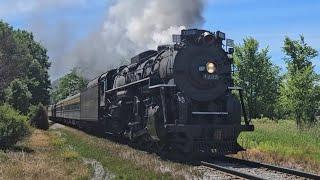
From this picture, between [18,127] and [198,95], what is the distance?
735 centimetres

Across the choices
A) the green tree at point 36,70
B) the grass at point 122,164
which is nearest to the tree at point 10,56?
the green tree at point 36,70

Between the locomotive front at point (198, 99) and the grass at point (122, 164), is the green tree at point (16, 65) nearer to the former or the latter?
the grass at point (122, 164)

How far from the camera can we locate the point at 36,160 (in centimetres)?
1434

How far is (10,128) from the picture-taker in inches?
722

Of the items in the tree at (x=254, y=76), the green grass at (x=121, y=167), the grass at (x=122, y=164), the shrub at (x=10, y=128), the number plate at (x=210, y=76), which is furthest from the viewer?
the tree at (x=254, y=76)

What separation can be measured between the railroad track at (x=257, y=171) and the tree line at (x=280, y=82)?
37588mm

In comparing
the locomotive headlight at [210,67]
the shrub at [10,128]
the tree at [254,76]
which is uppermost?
the tree at [254,76]

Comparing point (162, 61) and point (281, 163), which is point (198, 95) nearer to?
point (162, 61)

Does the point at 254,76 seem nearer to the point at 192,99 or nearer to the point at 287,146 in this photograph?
the point at 287,146

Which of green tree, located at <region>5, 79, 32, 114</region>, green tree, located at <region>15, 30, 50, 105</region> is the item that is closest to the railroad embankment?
green tree, located at <region>5, 79, 32, 114</region>

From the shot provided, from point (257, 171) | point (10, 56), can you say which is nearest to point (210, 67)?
point (257, 171)

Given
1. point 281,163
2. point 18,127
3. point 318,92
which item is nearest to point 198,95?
point 281,163

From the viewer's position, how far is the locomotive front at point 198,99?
578 inches

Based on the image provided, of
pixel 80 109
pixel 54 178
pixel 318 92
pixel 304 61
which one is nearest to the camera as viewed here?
pixel 54 178
